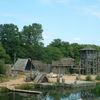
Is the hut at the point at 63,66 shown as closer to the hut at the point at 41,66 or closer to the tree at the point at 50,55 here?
the hut at the point at 41,66

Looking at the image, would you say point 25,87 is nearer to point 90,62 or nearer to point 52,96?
point 52,96

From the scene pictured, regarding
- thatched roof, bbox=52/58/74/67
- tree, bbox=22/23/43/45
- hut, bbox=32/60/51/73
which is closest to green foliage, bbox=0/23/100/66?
tree, bbox=22/23/43/45

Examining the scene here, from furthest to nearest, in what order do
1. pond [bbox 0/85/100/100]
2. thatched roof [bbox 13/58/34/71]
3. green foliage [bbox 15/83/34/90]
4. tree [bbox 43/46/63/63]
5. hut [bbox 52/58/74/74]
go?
tree [bbox 43/46/63/63] → hut [bbox 52/58/74/74] → thatched roof [bbox 13/58/34/71] → green foliage [bbox 15/83/34/90] → pond [bbox 0/85/100/100]

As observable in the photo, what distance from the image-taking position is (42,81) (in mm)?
53625

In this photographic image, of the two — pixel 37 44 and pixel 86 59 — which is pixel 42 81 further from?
pixel 37 44

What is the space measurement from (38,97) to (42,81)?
14.2 m

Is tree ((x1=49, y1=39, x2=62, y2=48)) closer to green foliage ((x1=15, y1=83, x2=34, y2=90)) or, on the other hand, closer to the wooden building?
the wooden building

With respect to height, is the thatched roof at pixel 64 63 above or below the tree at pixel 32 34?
below

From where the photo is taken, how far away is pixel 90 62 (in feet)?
262

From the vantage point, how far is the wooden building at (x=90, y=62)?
79.0 m

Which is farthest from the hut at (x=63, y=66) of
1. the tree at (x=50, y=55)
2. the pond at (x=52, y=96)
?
the pond at (x=52, y=96)

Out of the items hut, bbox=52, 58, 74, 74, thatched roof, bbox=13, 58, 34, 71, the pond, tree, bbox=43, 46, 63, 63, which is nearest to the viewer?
the pond

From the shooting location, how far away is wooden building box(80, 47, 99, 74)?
7900 centimetres

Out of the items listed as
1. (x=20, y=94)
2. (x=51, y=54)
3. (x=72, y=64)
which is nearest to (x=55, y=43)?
(x=51, y=54)
